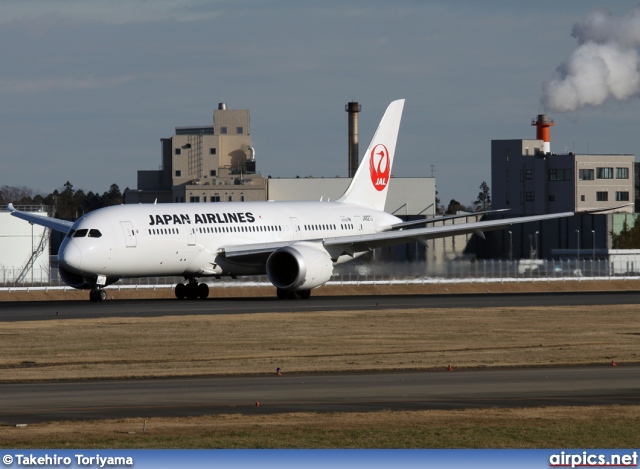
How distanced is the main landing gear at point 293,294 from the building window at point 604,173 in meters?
94.7

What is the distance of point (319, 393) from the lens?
924 inches

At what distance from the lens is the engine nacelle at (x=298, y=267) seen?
54.3 meters

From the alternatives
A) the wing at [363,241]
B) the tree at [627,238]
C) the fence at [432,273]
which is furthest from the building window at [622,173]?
the wing at [363,241]

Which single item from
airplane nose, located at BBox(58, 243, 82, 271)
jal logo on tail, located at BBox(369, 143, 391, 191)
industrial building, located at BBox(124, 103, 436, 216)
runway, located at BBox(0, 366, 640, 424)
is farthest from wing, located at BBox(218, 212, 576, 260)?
industrial building, located at BBox(124, 103, 436, 216)

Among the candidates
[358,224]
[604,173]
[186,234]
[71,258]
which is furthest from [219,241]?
[604,173]

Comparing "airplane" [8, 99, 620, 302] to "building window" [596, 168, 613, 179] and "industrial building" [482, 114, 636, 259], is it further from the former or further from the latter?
"building window" [596, 168, 613, 179]

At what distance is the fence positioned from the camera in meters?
71.6

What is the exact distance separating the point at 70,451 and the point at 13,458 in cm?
142

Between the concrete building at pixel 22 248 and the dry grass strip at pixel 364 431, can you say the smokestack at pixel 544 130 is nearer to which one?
the concrete building at pixel 22 248

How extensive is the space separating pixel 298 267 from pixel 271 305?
9.21 feet

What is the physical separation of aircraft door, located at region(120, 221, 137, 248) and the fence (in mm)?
17047

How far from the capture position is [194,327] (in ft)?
132

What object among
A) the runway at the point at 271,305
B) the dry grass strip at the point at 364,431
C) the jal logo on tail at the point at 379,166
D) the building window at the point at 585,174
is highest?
the building window at the point at 585,174

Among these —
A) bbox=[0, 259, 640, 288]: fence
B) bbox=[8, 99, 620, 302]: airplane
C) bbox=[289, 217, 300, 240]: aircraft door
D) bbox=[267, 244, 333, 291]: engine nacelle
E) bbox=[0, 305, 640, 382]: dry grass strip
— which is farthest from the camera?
bbox=[0, 259, 640, 288]: fence
